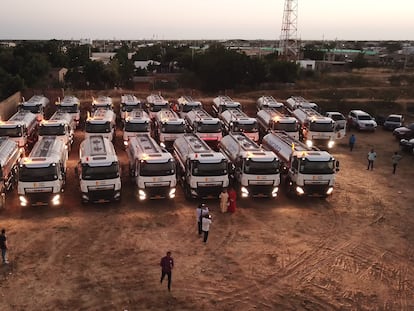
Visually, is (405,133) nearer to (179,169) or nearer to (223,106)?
(223,106)

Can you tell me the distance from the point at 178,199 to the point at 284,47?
70.3 m

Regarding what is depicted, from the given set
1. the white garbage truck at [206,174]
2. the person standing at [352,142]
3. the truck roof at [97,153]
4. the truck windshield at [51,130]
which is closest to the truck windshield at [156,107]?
the truck windshield at [51,130]

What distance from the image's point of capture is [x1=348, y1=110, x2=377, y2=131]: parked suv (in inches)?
1486

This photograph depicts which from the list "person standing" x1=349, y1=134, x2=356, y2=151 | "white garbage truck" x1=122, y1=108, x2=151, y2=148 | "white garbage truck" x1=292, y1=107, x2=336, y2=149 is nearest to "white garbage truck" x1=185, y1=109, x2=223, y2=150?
"white garbage truck" x1=122, y1=108, x2=151, y2=148

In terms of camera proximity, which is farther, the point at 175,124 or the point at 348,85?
the point at 348,85

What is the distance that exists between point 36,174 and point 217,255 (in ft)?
27.2

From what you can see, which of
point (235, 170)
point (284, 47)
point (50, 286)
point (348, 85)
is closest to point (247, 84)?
point (348, 85)

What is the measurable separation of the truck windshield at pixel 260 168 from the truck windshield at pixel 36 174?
27.2 ft

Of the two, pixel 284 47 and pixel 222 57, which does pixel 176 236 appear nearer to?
pixel 222 57

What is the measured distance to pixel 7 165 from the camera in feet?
66.3

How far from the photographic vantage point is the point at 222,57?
185 ft

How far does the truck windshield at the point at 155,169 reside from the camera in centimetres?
1892

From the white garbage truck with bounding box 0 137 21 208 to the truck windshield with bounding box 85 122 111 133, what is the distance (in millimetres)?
4699

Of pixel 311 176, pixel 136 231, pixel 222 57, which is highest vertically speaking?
pixel 222 57
